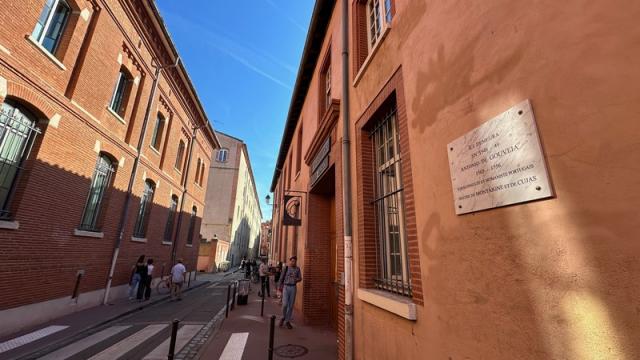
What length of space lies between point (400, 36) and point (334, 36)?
14.4 ft

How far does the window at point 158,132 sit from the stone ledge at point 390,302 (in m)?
15.3

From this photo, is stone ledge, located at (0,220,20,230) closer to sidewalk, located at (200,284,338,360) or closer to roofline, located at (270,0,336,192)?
sidewalk, located at (200,284,338,360)

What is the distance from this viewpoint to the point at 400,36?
4219 millimetres

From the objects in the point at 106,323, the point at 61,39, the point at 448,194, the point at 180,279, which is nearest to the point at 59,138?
the point at 61,39

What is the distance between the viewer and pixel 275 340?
678 cm

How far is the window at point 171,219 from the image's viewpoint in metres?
17.8

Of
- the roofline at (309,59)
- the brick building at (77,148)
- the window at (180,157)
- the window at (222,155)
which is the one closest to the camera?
the brick building at (77,148)

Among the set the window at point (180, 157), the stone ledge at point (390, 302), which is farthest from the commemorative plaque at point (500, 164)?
the window at point (180, 157)

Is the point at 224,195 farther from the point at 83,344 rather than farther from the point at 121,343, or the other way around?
the point at 121,343

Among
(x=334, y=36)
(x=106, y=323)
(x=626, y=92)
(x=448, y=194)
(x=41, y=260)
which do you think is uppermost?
(x=334, y=36)

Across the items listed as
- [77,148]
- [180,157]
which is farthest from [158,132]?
[77,148]

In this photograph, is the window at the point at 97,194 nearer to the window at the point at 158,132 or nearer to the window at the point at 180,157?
the window at the point at 158,132

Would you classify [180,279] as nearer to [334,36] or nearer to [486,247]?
[334,36]

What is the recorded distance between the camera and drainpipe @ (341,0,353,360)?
15.8 ft
